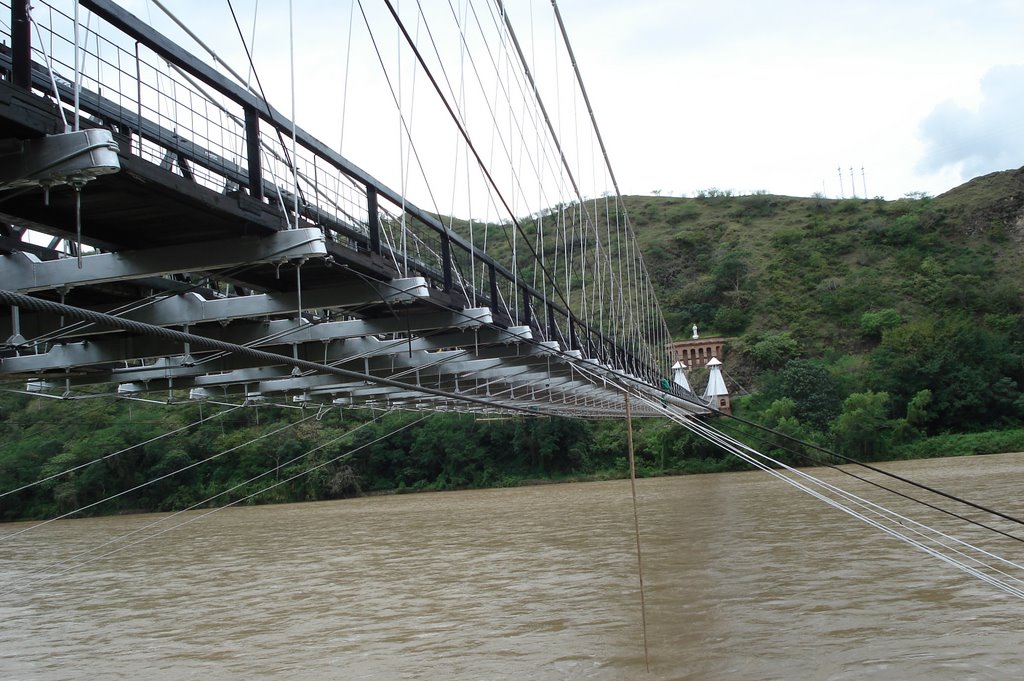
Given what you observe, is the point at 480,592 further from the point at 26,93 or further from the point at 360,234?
the point at 26,93

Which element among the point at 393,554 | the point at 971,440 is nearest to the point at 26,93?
the point at 393,554

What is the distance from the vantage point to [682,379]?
38438 mm

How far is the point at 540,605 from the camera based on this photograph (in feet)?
34.0

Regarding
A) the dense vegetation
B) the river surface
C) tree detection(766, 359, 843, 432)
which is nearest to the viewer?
the river surface

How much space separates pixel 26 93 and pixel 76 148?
30cm

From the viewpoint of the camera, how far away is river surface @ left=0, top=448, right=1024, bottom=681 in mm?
7758

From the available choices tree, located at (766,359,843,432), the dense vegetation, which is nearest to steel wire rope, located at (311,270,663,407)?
the dense vegetation

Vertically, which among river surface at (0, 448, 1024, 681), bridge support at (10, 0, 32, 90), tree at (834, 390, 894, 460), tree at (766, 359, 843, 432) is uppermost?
bridge support at (10, 0, 32, 90)

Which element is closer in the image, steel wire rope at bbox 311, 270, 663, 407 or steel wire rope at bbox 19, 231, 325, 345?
steel wire rope at bbox 19, 231, 325, 345

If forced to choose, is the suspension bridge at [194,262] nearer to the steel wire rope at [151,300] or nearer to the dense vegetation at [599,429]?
the steel wire rope at [151,300]

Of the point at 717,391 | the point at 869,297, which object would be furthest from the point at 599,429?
the point at 869,297

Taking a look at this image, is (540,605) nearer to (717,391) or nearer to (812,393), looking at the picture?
(812,393)

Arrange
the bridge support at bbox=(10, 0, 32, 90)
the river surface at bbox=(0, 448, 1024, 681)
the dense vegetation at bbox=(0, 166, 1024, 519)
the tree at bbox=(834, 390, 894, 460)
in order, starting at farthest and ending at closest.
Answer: the dense vegetation at bbox=(0, 166, 1024, 519) < the tree at bbox=(834, 390, 894, 460) < the river surface at bbox=(0, 448, 1024, 681) < the bridge support at bbox=(10, 0, 32, 90)

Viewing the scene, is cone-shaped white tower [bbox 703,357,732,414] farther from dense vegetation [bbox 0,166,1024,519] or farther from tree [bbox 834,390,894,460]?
tree [bbox 834,390,894,460]
